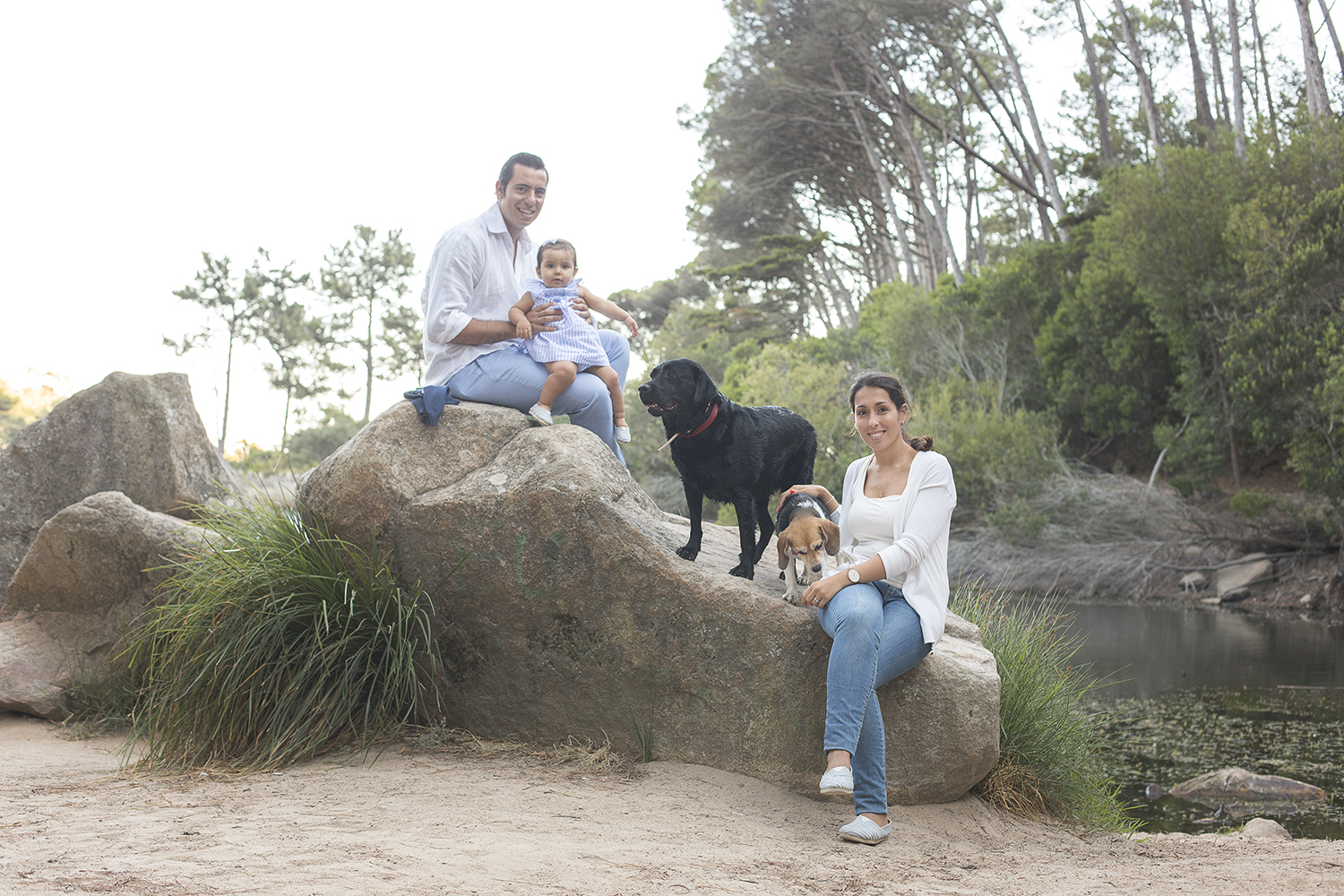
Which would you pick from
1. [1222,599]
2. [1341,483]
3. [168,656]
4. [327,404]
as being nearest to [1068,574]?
[1222,599]

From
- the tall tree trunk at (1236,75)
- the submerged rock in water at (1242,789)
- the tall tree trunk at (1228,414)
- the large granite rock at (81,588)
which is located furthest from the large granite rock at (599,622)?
the tall tree trunk at (1236,75)

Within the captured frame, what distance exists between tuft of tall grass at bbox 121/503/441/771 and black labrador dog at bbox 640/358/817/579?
1.47 m

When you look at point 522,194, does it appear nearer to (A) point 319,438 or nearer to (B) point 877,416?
(B) point 877,416

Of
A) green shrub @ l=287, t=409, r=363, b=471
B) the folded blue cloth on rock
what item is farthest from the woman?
green shrub @ l=287, t=409, r=363, b=471

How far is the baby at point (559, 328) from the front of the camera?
16.1 ft

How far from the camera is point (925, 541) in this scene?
3.75 metres

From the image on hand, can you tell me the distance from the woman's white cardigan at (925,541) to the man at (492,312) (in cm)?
177

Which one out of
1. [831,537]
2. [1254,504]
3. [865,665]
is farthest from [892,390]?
[1254,504]

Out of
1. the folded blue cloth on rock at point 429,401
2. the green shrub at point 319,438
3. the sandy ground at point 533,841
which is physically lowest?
the sandy ground at point 533,841

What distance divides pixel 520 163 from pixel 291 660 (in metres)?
2.76

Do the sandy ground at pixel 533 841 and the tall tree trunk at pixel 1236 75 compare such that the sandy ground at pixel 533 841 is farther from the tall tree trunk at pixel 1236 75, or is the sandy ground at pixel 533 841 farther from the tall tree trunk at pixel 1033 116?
the tall tree trunk at pixel 1033 116

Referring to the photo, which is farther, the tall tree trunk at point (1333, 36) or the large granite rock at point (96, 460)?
the tall tree trunk at point (1333, 36)

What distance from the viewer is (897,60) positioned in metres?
26.7

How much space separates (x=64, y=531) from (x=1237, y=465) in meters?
20.2
